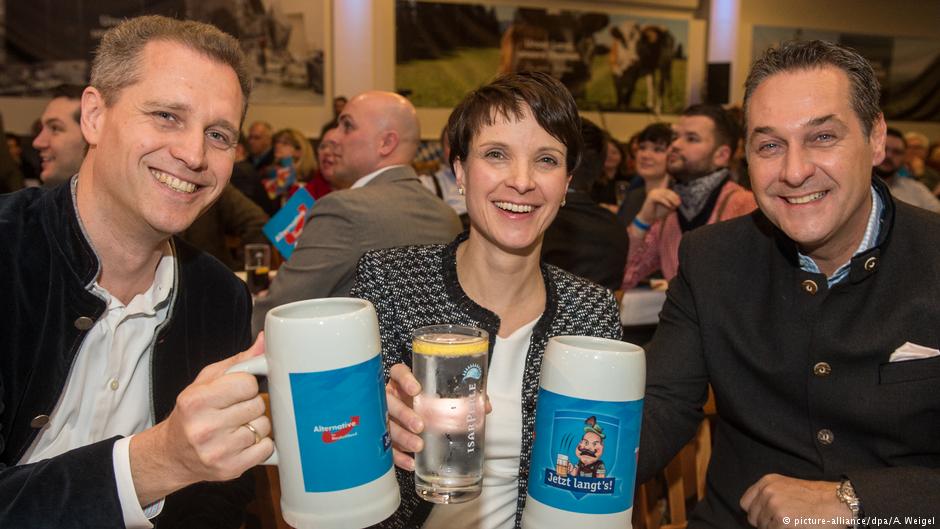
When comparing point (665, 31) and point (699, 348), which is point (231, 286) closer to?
point (699, 348)

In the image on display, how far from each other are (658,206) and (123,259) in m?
3.17

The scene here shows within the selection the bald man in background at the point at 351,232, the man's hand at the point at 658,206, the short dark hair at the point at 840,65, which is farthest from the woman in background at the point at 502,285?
the man's hand at the point at 658,206

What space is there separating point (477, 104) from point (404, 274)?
0.44 metres

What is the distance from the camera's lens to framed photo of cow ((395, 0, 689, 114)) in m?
9.89

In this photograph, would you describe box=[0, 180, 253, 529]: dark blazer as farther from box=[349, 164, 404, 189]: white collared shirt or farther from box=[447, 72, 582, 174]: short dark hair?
box=[349, 164, 404, 189]: white collared shirt

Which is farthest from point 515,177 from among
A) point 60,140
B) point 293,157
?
point 293,157

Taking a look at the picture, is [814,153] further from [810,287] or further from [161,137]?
[161,137]

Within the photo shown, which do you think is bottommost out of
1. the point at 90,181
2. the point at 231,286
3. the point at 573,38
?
the point at 231,286

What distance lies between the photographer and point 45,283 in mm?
1375

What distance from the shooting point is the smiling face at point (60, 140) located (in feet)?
11.8

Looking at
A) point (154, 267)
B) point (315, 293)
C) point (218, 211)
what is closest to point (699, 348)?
point (154, 267)

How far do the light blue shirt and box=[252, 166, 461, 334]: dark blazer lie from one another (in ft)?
5.78

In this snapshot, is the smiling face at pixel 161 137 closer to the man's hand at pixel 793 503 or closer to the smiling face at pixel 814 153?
the smiling face at pixel 814 153

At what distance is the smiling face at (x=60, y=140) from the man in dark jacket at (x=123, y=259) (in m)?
2.39
